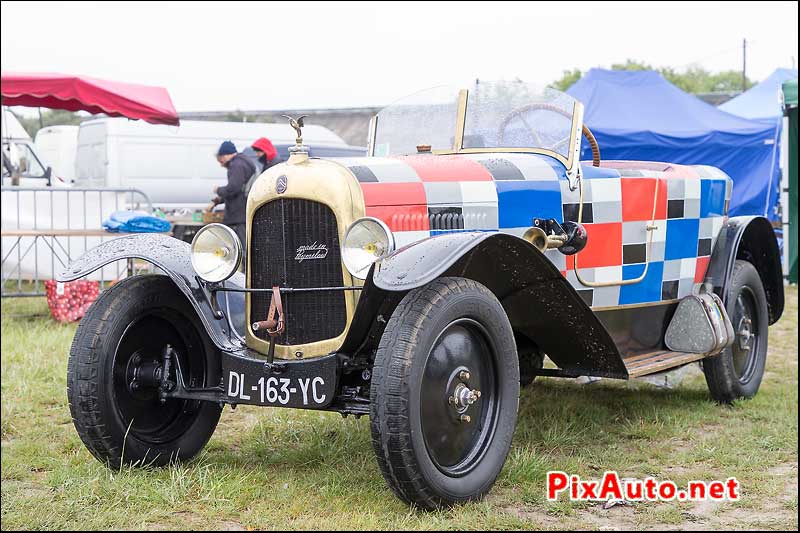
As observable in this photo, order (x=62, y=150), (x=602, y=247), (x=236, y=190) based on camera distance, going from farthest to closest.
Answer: (x=62, y=150), (x=236, y=190), (x=602, y=247)

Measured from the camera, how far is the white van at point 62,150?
64.0ft

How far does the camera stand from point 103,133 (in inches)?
669

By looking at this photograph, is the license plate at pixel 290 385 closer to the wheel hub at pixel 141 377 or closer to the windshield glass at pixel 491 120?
the wheel hub at pixel 141 377

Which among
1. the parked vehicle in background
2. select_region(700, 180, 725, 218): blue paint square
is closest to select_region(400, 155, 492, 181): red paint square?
select_region(700, 180, 725, 218): blue paint square

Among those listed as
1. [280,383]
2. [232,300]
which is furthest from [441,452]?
[232,300]

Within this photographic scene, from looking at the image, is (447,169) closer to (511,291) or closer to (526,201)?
(526,201)

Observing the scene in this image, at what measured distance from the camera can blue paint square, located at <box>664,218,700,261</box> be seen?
5.46m

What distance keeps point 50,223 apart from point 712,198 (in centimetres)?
742

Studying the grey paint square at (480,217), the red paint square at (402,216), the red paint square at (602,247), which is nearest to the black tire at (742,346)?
the red paint square at (602,247)

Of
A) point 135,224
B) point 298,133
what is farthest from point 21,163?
point 298,133

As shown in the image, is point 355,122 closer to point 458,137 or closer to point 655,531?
point 458,137

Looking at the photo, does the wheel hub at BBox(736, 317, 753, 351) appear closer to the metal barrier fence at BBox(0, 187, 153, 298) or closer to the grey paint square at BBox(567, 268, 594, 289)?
the grey paint square at BBox(567, 268, 594, 289)

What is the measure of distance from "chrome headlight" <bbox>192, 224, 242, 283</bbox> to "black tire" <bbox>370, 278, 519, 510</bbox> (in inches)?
36.6

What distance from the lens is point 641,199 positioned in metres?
5.21
